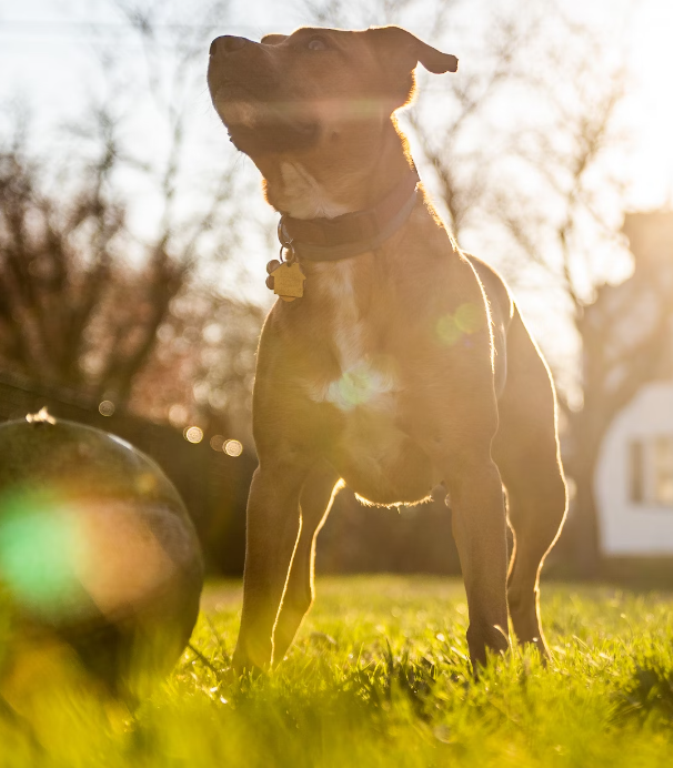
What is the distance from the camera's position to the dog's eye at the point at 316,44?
3.75 meters

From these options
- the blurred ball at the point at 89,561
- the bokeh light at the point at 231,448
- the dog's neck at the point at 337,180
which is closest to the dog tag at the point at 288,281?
the dog's neck at the point at 337,180

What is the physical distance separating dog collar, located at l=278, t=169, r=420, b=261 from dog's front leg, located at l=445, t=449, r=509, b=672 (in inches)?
33.8

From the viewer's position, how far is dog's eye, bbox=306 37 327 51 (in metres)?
3.75

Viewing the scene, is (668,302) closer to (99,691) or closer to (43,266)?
(43,266)

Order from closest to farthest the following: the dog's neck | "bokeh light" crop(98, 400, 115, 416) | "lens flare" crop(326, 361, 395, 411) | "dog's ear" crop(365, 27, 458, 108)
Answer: "lens flare" crop(326, 361, 395, 411) → the dog's neck → "dog's ear" crop(365, 27, 458, 108) → "bokeh light" crop(98, 400, 115, 416)

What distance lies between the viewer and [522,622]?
450 cm

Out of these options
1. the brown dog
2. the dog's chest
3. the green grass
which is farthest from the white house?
the green grass

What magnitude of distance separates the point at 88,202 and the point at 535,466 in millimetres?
21605

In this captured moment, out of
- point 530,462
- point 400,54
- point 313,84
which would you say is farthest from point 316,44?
point 530,462

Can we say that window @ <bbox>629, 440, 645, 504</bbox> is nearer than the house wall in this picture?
No

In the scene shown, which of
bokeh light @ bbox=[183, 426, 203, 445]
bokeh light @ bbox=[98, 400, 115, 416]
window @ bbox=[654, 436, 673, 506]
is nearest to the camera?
bokeh light @ bbox=[98, 400, 115, 416]

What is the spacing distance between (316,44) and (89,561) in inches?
80.9

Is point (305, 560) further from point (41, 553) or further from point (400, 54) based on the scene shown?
point (400, 54)

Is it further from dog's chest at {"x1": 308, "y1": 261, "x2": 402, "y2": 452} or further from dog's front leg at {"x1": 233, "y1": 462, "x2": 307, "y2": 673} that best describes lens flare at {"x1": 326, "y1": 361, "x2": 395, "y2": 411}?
dog's front leg at {"x1": 233, "y1": 462, "x2": 307, "y2": 673}
